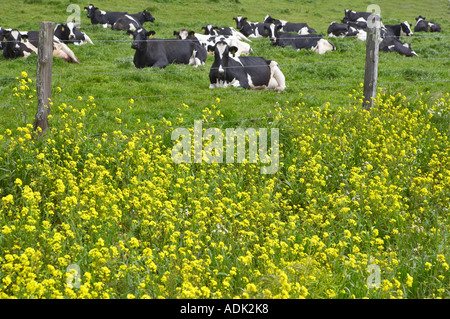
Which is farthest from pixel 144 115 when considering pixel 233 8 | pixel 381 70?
pixel 233 8

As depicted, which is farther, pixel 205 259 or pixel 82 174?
pixel 82 174

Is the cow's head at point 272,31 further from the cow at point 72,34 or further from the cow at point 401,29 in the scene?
the cow at point 401,29

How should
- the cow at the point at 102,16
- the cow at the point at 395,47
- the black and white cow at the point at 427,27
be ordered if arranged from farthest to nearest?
the black and white cow at the point at 427,27
the cow at the point at 102,16
the cow at the point at 395,47

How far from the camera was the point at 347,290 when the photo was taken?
4.38 metres

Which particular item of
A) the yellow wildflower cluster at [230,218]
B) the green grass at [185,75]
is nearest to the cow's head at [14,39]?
the green grass at [185,75]

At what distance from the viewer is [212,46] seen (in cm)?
1403

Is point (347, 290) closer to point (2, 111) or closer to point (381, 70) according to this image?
point (2, 111)

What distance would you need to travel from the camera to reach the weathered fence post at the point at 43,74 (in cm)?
700

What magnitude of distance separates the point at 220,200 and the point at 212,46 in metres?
8.86

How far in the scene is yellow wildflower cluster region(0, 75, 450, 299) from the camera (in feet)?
13.9

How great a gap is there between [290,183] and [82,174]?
2.59m

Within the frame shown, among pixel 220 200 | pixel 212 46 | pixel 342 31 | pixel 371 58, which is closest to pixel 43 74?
pixel 220 200

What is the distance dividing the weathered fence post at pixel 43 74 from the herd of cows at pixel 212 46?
5234mm

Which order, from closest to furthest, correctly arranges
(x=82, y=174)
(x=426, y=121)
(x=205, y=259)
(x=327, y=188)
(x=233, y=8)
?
(x=205, y=259), (x=82, y=174), (x=327, y=188), (x=426, y=121), (x=233, y=8)
